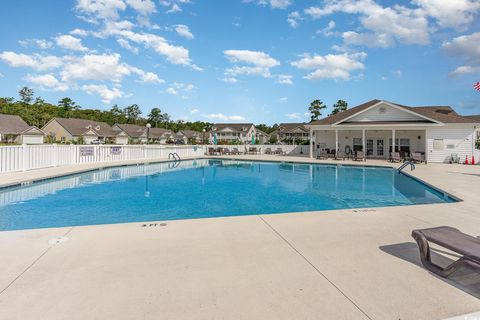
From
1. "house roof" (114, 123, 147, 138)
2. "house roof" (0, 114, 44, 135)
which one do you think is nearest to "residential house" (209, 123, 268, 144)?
"house roof" (114, 123, 147, 138)

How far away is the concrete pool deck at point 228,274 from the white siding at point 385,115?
19.2m

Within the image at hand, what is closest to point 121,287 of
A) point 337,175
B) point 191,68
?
point 337,175

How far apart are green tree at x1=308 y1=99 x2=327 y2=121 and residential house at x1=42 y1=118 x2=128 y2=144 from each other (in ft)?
132

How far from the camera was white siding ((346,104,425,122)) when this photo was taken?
21397mm

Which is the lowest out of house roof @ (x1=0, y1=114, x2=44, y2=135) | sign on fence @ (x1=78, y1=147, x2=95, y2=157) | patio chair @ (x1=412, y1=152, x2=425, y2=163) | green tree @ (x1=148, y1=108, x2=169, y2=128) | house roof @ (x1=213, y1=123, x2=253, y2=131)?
patio chair @ (x1=412, y1=152, x2=425, y2=163)

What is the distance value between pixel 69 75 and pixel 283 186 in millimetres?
39698

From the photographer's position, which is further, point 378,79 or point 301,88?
point 301,88

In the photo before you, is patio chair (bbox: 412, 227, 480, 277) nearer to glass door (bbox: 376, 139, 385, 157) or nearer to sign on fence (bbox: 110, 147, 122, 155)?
sign on fence (bbox: 110, 147, 122, 155)

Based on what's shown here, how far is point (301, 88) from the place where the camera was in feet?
99.6

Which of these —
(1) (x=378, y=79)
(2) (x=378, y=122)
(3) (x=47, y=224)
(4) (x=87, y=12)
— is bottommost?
(3) (x=47, y=224)

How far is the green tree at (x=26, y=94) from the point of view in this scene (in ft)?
236

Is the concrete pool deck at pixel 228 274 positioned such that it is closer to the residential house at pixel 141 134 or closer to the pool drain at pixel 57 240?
the pool drain at pixel 57 240

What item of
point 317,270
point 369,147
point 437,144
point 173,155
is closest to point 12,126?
point 173,155

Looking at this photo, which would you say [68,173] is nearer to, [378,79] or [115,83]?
[378,79]
